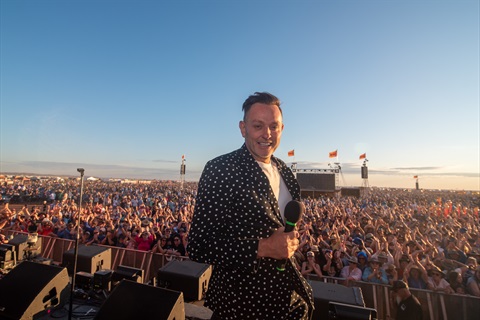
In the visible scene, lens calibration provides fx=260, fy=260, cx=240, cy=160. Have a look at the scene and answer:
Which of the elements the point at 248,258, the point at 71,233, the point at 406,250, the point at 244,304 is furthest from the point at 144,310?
the point at 71,233

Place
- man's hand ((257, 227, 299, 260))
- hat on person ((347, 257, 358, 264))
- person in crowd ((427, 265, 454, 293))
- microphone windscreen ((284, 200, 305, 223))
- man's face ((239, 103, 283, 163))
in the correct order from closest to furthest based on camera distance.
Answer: man's hand ((257, 227, 299, 260)) → microphone windscreen ((284, 200, 305, 223)) → man's face ((239, 103, 283, 163)) → person in crowd ((427, 265, 454, 293)) → hat on person ((347, 257, 358, 264))

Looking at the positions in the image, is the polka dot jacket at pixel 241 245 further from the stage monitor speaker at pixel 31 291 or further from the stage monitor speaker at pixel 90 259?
the stage monitor speaker at pixel 90 259

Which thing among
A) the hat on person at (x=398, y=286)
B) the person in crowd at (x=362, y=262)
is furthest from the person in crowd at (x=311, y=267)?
the hat on person at (x=398, y=286)

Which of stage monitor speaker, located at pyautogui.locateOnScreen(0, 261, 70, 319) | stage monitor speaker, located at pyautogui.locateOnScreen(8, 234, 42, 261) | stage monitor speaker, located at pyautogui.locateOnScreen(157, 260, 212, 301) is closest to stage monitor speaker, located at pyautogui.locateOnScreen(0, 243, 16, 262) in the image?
stage monitor speaker, located at pyautogui.locateOnScreen(8, 234, 42, 261)

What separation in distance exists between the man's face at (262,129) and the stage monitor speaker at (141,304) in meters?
2.46

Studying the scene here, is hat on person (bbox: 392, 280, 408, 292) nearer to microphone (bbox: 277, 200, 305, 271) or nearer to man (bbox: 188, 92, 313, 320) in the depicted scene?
man (bbox: 188, 92, 313, 320)

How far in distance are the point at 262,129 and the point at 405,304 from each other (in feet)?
18.3

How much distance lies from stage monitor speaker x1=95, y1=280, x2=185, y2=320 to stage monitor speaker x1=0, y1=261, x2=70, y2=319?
5.84 feet

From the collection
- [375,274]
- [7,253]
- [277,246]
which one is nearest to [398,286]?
[375,274]

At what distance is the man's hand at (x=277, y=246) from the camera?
4.44 feet

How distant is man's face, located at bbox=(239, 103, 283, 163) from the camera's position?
169cm

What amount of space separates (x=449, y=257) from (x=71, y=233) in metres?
13.9

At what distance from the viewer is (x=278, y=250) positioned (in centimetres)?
136

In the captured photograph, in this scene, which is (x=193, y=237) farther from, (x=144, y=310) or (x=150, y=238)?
(x=150, y=238)
